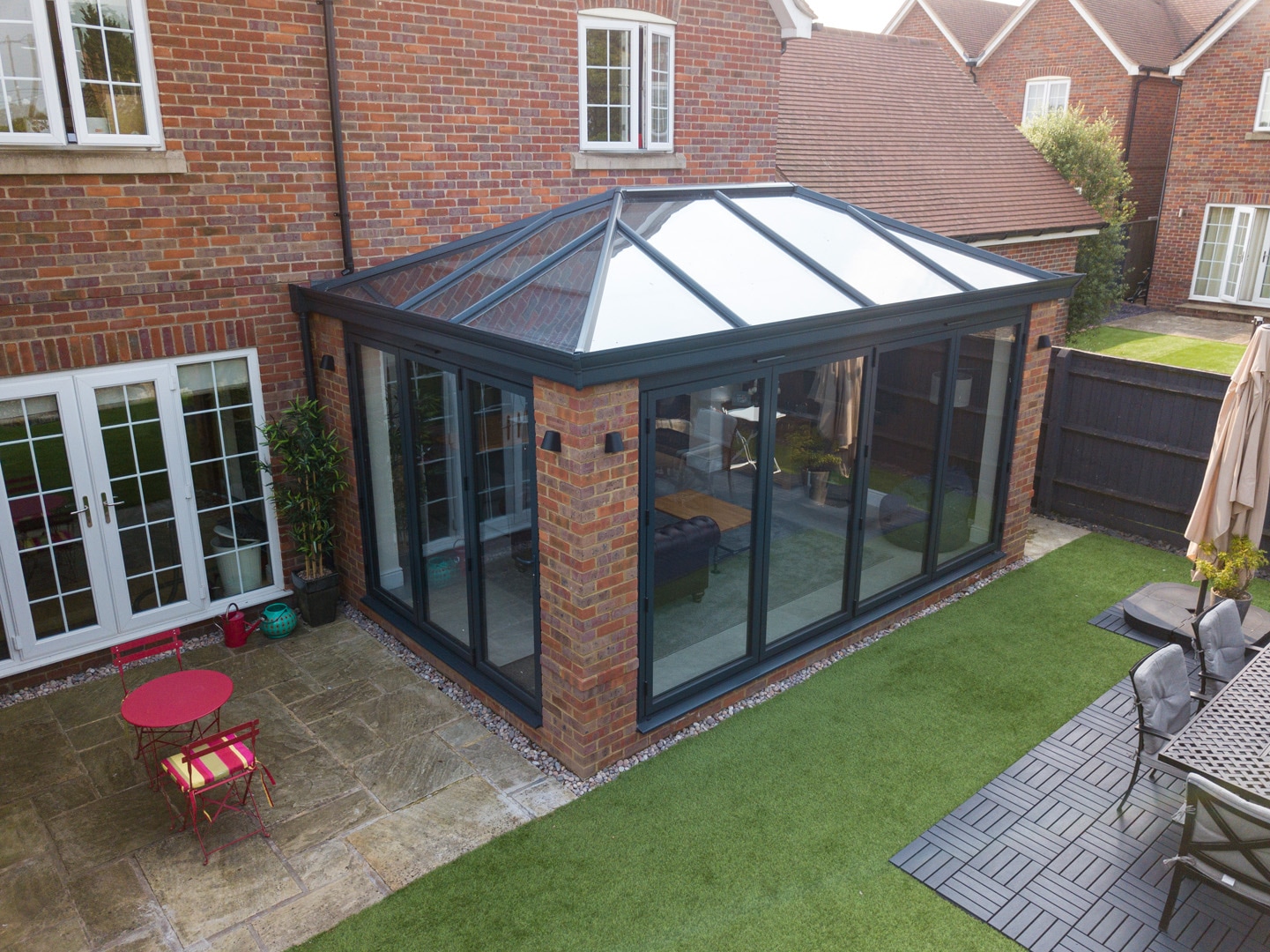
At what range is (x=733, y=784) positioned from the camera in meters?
6.19

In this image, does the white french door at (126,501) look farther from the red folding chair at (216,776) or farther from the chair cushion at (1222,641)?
the chair cushion at (1222,641)

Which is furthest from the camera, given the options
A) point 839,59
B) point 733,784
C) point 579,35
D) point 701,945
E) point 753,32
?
point 839,59

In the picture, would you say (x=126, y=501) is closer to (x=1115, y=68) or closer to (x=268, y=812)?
(x=268, y=812)

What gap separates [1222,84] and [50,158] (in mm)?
23832

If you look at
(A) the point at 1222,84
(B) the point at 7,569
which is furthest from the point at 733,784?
(A) the point at 1222,84

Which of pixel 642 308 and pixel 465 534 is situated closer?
pixel 642 308

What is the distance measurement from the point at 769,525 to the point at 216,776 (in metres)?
4.14

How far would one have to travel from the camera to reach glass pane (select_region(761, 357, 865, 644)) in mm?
7031

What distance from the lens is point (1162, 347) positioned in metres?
18.4

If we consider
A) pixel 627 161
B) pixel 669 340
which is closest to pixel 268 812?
pixel 669 340

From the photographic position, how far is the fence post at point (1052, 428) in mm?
10508

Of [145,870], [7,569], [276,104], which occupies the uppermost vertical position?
[276,104]

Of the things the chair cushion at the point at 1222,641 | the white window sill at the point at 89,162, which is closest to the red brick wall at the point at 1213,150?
the chair cushion at the point at 1222,641

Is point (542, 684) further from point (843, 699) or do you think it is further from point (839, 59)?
point (839, 59)
